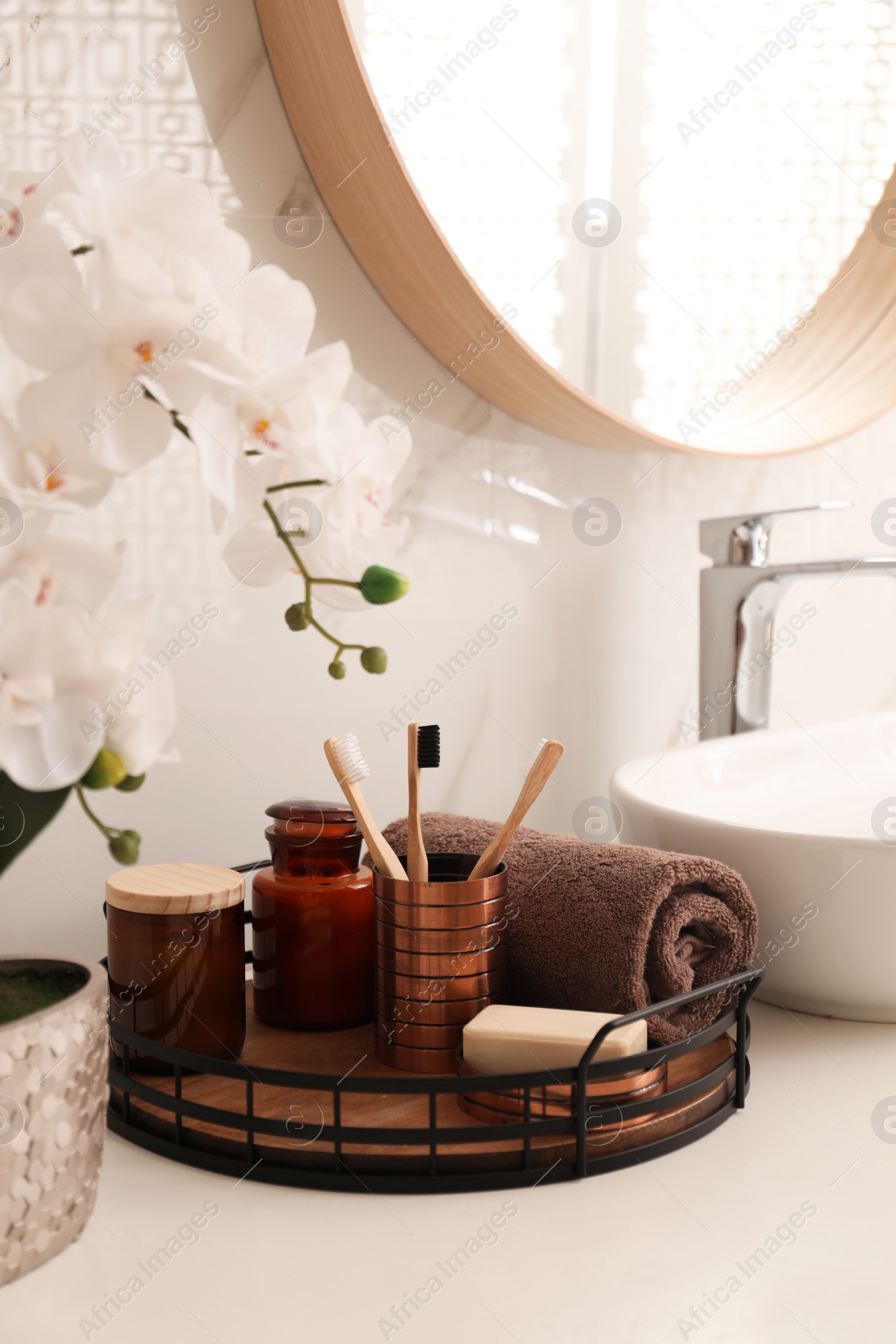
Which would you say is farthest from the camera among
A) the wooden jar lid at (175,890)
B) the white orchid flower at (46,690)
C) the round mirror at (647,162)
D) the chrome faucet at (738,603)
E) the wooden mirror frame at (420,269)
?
the chrome faucet at (738,603)

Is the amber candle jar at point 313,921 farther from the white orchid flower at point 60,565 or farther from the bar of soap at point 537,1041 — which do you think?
the white orchid flower at point 60,565

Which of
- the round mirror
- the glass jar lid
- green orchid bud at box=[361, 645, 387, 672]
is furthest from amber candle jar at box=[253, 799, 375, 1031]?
the round mirror

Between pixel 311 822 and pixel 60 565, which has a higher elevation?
pixel 60 565

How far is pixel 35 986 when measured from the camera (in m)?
0.47

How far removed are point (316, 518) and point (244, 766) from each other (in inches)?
17.9

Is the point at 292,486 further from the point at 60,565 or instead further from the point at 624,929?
the point at 624,929

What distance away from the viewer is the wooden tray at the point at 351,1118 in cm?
52

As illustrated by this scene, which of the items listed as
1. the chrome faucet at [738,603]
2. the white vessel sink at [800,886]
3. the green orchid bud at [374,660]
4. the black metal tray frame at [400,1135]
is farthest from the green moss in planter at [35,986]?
the chrome faucet at [738,603]

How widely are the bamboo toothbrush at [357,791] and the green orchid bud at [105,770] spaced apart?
237 millimetres

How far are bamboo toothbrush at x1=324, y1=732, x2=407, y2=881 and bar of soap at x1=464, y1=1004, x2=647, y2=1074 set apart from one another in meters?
0.09

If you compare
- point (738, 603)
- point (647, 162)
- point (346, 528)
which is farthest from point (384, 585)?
point (647, 162)

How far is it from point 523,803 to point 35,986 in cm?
26

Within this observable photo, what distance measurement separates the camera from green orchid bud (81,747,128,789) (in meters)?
0.35

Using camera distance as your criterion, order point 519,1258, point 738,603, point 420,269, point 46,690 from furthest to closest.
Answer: point 738,603 < point 420,269 < point 519,1258 < point 46,690
